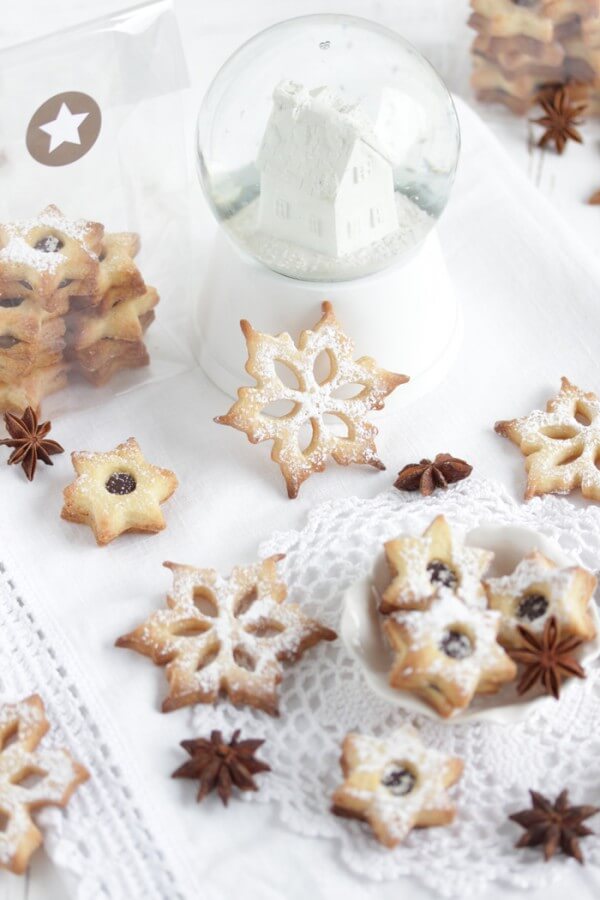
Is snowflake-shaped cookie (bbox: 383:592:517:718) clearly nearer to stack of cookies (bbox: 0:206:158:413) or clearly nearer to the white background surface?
the white background surface

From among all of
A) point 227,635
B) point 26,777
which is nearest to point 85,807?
point 26,777

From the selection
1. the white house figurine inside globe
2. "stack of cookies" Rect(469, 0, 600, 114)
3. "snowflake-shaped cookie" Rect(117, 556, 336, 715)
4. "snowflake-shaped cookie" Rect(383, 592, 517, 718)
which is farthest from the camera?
"stack of cookies" Rect(469, 0, 600, 114)

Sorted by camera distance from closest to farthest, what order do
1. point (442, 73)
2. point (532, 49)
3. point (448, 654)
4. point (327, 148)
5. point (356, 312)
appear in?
point (448, 654), point (327, 148), point (356, 312), point (532, 49), point (442, 73)

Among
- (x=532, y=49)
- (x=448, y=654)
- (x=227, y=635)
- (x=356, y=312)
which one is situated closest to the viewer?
(x=448, y=654)

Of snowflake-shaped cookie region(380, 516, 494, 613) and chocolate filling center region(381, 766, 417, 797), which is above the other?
snowflake-shaped cookie region(380, 516, 494, 613)

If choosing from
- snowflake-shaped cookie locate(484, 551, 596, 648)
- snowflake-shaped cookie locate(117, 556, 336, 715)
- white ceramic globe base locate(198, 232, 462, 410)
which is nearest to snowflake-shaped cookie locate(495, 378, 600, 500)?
white ceramic globe base locate(198, 232, 462, 410)

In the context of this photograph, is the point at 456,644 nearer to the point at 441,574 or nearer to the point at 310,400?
the point at 441,574

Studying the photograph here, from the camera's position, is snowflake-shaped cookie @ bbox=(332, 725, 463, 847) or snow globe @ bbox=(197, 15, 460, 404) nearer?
snowflake-shaped cookie @ bbox=(332, 725, 463, 847)
